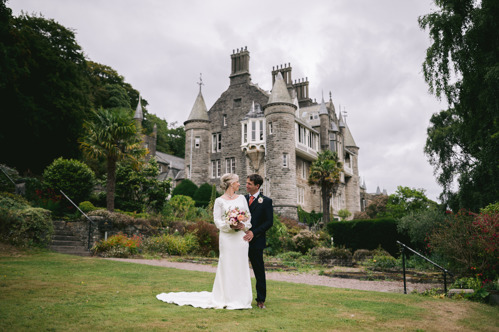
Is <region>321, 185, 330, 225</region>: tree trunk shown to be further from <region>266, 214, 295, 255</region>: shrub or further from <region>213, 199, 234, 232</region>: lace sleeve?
<region>213, 199, 234, 232</region>: lace sleeve

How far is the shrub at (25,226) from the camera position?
43.4 ft

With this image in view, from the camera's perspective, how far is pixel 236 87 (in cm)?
4066

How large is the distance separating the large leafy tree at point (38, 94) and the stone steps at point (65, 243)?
33.3ft

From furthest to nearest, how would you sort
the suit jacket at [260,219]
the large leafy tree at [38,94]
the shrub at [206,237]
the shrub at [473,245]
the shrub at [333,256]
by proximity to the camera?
the large leafy tree at [38,94] < the shrub at [206,237] < the shrub at [333,256] < the shrub at [473,245] < the suit jacket at [260,219]

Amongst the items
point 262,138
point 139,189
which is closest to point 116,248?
point 139,189

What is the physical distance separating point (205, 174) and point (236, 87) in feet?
32.1

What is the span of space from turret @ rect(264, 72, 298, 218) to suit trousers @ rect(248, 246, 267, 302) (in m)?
28.6

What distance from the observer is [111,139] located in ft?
66.0

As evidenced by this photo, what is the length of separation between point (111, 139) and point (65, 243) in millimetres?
6250

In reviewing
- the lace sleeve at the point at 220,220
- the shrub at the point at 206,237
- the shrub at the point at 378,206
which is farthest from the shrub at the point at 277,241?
the shrub at the point at 378,206

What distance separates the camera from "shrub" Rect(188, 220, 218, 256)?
61.3ft

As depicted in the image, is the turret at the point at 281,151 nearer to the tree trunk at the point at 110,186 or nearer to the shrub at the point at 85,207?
the tree trunk at the point at 110,186

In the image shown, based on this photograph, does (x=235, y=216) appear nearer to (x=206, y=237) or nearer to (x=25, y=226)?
(x=25, y=226)

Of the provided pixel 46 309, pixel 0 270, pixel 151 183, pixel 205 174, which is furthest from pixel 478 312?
pixel 205 174
